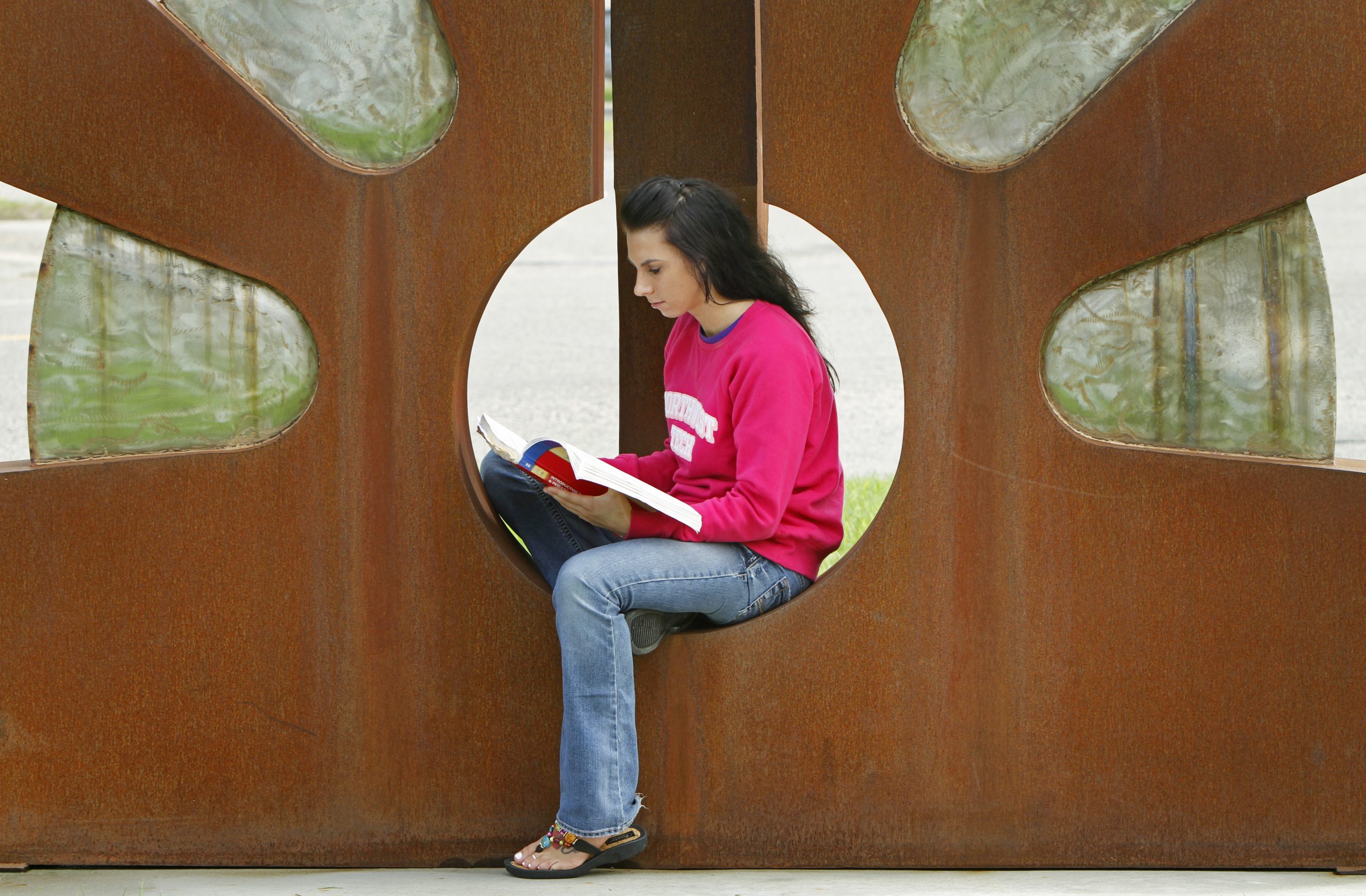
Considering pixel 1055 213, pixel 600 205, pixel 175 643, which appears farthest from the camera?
pixel 600 205

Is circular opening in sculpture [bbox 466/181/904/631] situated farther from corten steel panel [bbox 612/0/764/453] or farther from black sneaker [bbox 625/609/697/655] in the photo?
black sneaker [bbox 625/609/697/655]

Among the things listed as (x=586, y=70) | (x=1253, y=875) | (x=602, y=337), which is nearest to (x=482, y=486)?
(x=586, y=70)

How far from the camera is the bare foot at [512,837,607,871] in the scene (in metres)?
2.67

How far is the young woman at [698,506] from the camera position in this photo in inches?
102

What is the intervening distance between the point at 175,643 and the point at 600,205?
1290 cm

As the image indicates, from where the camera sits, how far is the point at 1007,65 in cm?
263

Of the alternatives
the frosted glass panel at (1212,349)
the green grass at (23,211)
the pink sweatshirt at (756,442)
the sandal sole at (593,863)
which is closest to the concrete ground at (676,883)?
the sandal sole at (593,863)

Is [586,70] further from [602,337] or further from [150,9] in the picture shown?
[602,337]

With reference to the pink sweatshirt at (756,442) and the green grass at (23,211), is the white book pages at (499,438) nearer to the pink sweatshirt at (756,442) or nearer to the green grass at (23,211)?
the pink sweatshirt at (756,442)

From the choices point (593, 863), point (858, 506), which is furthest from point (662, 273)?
point (858, 506)

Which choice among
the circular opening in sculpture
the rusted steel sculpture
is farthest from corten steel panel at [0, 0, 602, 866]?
the circular opening in sculpture

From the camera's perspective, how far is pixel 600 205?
15375 mm

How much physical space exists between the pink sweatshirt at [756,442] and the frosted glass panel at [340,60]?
658 mm

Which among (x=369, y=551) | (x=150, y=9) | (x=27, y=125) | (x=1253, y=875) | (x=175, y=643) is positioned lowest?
(x=1253, y=875)
